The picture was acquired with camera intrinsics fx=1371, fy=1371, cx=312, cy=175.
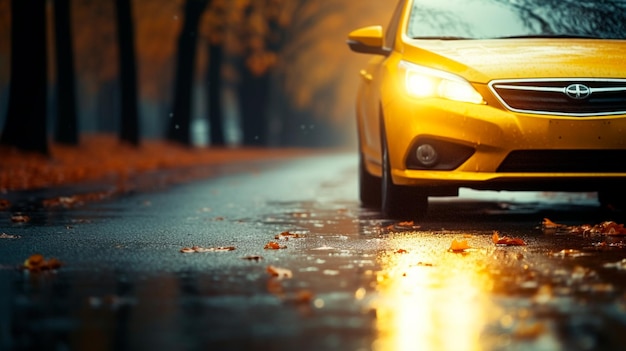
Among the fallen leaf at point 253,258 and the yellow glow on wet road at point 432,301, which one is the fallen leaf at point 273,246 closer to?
the fallen leaf at point 253,258

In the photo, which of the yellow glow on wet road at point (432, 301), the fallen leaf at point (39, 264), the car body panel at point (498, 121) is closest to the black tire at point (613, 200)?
the car body panel at point (498, 121)

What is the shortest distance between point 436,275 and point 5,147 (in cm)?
1765

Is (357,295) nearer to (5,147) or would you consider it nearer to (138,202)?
(138,202)

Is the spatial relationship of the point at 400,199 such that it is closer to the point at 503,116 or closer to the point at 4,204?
the point at 503,116

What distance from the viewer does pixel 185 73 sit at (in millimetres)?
36906

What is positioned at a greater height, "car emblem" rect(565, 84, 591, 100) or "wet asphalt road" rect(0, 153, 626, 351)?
"car emblem" rect(565, 84, 591, 100)

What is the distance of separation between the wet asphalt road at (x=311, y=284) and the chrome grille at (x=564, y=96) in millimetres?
955

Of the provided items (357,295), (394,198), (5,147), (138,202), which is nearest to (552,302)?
(357,295)

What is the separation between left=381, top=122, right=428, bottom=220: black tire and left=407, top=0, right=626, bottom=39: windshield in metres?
1.05

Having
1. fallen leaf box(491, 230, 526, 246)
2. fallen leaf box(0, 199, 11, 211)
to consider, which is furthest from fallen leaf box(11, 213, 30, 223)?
fallen leaf box(491, 230, 526, 246)

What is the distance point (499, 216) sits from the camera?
12094 mm

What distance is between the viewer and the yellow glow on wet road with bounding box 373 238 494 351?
17.3 feet

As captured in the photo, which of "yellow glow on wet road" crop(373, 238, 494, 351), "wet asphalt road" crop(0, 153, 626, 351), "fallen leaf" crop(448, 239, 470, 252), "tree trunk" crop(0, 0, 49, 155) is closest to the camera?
"yellow glow on wet road" crop(373, 238, 494, 351)

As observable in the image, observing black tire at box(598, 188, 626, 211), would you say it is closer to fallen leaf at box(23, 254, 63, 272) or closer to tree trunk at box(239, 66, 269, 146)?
fallen leaf at box(23, 254, 63, 272)
